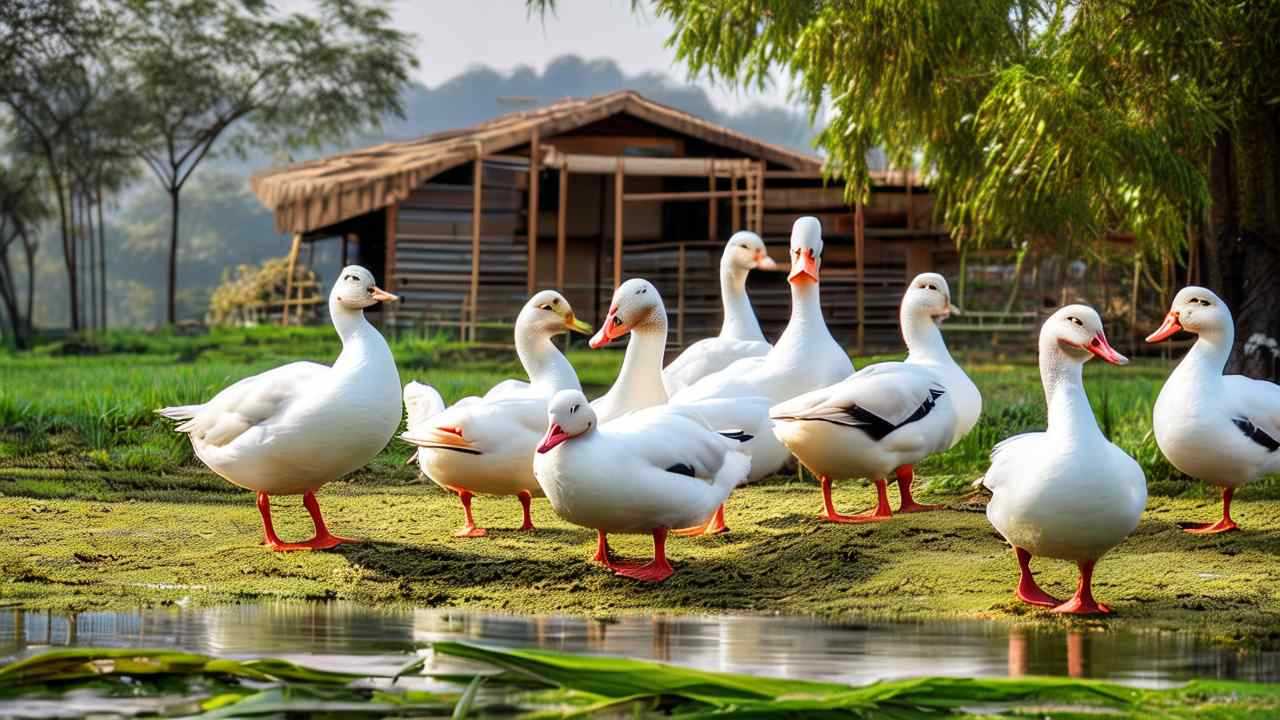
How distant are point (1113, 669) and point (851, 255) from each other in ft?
95.2

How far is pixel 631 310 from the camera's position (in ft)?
33.6

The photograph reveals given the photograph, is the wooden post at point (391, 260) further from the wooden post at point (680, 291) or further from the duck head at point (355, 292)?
the duck head at point (355, 292)

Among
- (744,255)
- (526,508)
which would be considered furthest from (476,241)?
(526,508)

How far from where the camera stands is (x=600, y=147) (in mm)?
36062

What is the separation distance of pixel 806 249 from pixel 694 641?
5.60 m

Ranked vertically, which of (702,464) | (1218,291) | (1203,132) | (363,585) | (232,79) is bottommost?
(363,585)

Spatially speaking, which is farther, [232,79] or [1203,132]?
[232,79]

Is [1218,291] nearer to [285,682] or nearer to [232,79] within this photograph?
[285,682]

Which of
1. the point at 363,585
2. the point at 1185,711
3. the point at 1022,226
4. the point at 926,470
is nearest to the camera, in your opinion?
the point at 1185,711

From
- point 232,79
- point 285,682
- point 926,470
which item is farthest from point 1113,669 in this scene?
point 232,79

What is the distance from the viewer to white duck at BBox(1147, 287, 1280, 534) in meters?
9.43

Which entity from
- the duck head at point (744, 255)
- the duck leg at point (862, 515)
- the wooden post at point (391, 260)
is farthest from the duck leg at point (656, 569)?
the wooden post at point (391, 260)

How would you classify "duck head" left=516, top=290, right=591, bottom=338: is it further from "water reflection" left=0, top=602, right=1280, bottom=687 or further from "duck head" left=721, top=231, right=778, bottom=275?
"water reflection" left=0, top=602, right=1280, bottom=687

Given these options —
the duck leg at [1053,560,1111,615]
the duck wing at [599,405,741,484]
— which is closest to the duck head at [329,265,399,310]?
the duck wing at [599,405,741,484]
